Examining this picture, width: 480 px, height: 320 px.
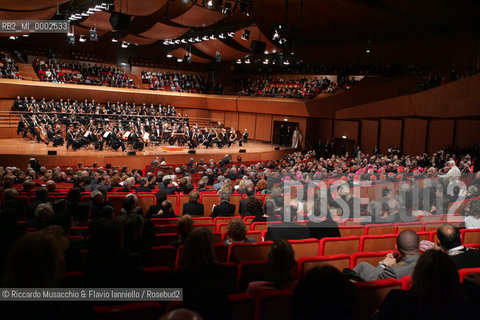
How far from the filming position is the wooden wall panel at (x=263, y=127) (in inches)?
928

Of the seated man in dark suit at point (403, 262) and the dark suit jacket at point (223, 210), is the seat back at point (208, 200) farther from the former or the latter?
the seated man in dark suit at point (403, 262)

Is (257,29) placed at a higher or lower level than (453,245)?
higher

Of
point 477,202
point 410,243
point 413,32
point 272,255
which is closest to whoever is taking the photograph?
point 272,255

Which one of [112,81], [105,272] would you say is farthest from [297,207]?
[112,81]

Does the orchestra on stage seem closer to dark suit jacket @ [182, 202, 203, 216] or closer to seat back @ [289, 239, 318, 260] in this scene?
dark suit jacket @ [182, 202, 203, 216]

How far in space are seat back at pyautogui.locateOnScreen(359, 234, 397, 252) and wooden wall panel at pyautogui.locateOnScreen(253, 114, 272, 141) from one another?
64.7ft

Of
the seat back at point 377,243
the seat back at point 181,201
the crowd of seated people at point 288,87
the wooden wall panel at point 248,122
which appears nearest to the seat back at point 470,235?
the seat back at point 377,243

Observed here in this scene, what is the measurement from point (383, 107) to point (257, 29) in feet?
22.9

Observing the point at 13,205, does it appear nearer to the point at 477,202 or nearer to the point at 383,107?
the point at 477,202

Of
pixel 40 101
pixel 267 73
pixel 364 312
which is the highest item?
pixel 267 73

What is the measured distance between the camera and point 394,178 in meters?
8.20

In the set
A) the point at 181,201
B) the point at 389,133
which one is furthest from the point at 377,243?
the point at 389,133

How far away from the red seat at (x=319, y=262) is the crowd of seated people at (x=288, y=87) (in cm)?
1840

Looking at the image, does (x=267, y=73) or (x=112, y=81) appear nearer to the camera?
(x=112, y=81)
